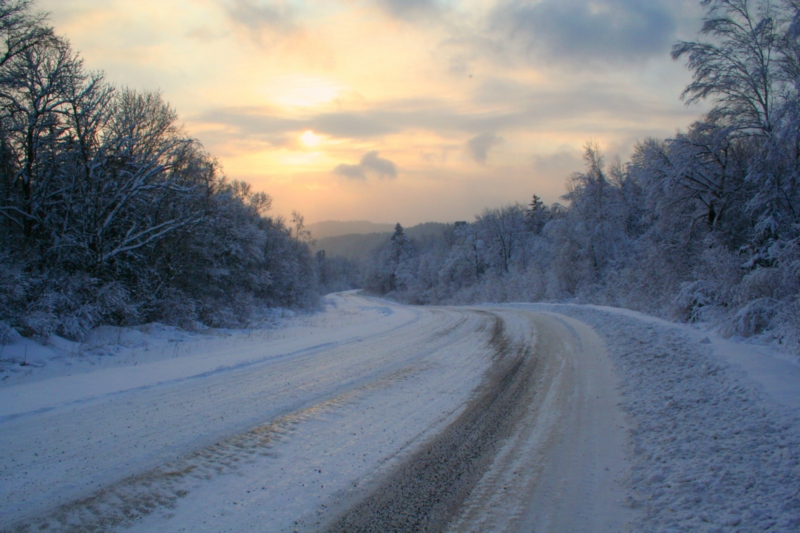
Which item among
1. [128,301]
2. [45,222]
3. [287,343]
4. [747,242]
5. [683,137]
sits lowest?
[287,343]

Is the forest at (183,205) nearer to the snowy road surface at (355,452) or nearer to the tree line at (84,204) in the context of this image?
the tree line at (84,204)

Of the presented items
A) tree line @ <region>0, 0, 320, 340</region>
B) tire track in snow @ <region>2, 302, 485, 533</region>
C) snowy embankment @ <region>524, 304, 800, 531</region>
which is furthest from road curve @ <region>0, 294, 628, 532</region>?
tree line @ <region>0, 0, 320, 340</region>

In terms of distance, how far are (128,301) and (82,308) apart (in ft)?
7.54

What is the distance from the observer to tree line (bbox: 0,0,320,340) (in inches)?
432

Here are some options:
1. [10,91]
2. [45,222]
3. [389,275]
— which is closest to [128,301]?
[45,222]

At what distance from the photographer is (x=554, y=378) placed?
7410mm

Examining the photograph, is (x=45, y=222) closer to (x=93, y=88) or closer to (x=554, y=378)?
(x=93, y=88)

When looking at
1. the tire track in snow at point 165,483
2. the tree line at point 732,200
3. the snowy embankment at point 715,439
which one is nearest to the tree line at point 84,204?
the tire track in snow at point 165,483

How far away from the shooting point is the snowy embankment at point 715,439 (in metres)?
3.16

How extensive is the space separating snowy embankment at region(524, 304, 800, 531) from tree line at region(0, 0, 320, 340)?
12029mm

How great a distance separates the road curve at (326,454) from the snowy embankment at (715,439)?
12.8 inches

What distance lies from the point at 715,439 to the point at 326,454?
4172 millimetres

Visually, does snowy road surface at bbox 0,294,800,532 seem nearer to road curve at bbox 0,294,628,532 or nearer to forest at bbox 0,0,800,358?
road curve at bbox 0,294,628,532

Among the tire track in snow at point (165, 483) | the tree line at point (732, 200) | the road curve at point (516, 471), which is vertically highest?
the tree line at point (732, 200)
